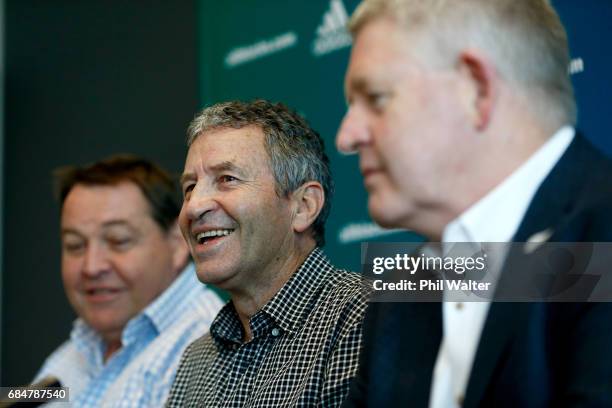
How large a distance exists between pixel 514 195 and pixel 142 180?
1974 millimetres

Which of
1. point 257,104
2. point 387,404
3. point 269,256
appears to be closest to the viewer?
point 387,404

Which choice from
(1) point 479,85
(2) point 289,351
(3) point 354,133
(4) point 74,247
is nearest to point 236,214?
(2) point 289,351

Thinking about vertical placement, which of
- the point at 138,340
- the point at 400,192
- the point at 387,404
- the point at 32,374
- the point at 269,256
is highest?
the point at 400,192

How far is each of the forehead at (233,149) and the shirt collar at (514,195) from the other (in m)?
0.92

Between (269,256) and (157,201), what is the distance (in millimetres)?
1045

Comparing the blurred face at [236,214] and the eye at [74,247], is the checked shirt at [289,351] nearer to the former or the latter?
the blurred face at [236,214]

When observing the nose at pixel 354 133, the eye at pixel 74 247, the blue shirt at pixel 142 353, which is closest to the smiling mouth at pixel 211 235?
the blue shirt at pixel 142 353

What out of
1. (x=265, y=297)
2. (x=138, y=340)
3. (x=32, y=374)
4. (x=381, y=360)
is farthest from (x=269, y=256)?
(x=32, y=374)

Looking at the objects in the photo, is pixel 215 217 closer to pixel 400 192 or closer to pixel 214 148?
pixel 214 148

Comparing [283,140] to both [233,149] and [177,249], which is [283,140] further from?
[177,249]

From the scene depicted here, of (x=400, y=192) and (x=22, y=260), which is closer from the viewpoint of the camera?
(x=400, y=192)

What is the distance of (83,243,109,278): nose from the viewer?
2.84m

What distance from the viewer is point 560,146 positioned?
115 centimetres

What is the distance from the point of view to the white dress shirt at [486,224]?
3.75 feet
